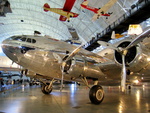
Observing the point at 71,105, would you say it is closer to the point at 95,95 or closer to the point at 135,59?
the point at 95,95

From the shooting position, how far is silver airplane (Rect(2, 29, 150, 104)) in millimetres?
6947

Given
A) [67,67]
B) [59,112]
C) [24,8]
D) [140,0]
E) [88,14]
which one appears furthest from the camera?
[24,8]

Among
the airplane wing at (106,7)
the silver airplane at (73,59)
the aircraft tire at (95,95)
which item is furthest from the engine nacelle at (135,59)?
the airplane wing at (106,7)

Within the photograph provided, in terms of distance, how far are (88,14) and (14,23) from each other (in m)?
23.8

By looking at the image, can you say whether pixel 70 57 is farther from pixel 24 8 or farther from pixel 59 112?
pixel 24 8

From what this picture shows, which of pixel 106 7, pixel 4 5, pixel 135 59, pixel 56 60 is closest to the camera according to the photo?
pixel 135 59

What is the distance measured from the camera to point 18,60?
752 cm

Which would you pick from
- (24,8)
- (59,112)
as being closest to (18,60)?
(59,112)

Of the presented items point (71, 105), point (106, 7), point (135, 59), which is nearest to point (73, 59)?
point (71, 105)

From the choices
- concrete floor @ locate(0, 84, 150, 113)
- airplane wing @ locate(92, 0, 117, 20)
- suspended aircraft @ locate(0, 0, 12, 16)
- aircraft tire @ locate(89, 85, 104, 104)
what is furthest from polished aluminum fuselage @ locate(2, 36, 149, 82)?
airplane wing @ locate(92, 0, 117, 20)

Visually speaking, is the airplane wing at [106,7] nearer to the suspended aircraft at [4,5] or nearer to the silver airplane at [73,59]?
the suspended aircraft at [4,5]

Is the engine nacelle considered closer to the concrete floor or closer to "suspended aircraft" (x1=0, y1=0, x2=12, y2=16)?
the concrete floor

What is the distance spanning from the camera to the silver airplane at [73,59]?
6.95 meters

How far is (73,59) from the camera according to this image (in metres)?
7.61
